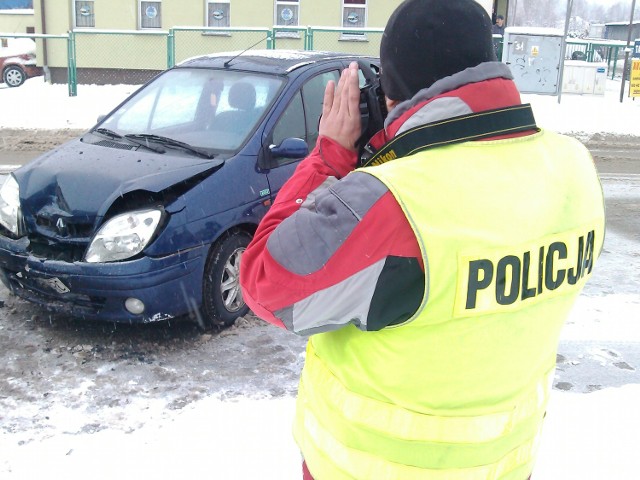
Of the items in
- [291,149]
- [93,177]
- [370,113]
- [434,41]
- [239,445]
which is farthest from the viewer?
[291,149]

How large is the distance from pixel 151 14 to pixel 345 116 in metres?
19.9

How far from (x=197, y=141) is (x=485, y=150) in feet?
12.0

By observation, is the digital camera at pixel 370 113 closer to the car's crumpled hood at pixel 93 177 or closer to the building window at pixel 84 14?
the car's crumpled hood at pixel 93 177

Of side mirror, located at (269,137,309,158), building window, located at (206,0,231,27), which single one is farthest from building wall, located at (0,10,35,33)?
side mirror, located at (269,137,309,158)

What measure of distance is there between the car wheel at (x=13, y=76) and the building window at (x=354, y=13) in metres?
8.99

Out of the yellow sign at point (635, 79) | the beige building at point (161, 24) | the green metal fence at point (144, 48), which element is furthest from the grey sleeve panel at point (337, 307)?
the yellow sign at point (635, 79)

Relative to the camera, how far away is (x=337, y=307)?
1413mm

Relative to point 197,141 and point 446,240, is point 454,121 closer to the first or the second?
point 446,240

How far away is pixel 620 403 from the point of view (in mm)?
3773

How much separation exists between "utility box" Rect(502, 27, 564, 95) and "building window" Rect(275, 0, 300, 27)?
594 cm

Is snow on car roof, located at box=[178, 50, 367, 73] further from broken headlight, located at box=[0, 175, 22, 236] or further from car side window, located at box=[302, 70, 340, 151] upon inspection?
broken headlight, located at box=[0, 175, 22, 236]

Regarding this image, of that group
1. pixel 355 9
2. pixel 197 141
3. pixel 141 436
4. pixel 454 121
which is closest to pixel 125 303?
pixel 141 436

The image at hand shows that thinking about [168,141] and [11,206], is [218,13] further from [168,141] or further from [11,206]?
[11,206]

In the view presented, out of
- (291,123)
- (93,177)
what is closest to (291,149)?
(291,123)
